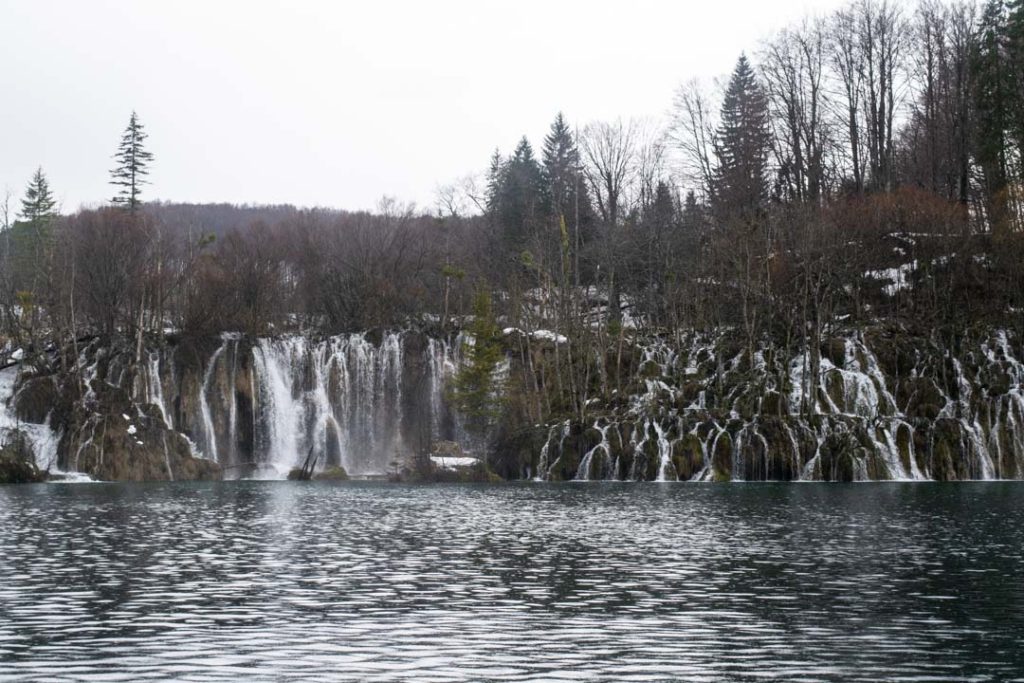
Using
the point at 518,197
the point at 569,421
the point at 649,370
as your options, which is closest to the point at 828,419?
the point at 649,370

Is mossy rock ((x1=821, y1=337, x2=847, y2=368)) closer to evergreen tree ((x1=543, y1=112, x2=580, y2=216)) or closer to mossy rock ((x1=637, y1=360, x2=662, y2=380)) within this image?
mossy rock ((x1=637, y1=360, x2=662, y2=380))

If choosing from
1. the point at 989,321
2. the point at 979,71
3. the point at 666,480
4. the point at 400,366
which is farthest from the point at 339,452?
the point at 979,71

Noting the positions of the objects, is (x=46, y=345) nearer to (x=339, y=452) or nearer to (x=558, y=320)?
(x=339, y=452)

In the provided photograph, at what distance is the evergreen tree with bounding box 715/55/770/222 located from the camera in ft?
299

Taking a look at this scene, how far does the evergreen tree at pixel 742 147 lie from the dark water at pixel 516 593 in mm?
51443

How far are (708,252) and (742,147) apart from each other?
1581 cm

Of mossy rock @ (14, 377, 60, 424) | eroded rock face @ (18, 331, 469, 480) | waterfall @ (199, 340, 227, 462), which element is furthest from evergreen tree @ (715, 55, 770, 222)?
mossy rock @ (14, 377, 60, 424)

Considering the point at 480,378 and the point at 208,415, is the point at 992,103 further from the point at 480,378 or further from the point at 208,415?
the point at 208,415

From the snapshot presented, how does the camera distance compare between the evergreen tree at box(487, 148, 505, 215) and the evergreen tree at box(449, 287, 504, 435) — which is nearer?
the evergreen tree at box(449, 287, 504, 435)

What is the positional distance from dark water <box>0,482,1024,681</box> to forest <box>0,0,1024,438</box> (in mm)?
31553

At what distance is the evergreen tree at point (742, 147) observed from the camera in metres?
91.1

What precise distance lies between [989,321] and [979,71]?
1952cm

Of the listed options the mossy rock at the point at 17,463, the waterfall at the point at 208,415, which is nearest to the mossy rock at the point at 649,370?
the waterfall at the point at 208,415

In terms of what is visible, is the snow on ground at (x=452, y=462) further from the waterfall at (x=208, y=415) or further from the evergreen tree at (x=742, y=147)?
the evergreen tree at (x=742, y=147)
